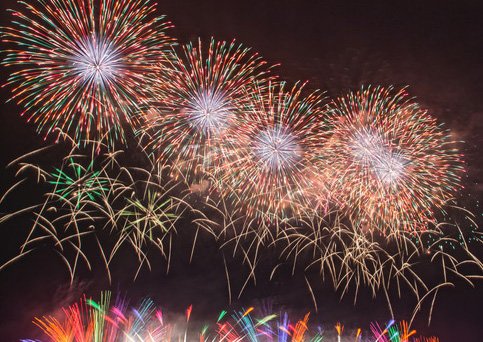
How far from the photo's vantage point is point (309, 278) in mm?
13367

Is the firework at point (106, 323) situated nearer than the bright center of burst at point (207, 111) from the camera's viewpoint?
No

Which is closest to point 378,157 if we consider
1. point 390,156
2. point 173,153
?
point 390,156

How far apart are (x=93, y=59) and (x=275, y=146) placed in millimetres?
4412

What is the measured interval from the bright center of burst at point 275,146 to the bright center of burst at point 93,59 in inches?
145

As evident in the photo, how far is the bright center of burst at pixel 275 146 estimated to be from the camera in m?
8.83

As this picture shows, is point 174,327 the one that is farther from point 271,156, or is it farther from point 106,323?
point 271,156

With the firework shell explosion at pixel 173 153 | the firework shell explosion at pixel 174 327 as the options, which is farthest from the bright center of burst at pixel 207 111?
the firework shell explosion at pixel 174 327

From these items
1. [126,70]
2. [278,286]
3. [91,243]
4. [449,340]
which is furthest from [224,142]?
[449,340]

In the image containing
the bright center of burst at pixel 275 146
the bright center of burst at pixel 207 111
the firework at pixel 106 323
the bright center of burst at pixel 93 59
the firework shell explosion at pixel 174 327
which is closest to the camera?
the bright center of burst at pixel 93 59

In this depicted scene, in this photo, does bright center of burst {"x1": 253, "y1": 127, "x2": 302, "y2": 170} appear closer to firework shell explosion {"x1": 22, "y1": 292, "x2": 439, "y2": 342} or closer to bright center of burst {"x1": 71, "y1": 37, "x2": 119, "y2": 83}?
bright center of burst {"x1": 71, "y1": 37, "x2": 119, "y2": 83}

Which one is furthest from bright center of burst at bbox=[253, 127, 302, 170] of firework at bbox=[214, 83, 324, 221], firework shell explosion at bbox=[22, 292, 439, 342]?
firework shell explosion at bbox=[22, 292, 439, 342]

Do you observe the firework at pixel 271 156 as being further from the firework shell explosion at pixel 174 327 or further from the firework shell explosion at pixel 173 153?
the firework shell explosion at pixel 174 327

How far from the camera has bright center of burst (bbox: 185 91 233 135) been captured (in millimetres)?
8211

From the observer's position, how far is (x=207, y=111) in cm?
827
